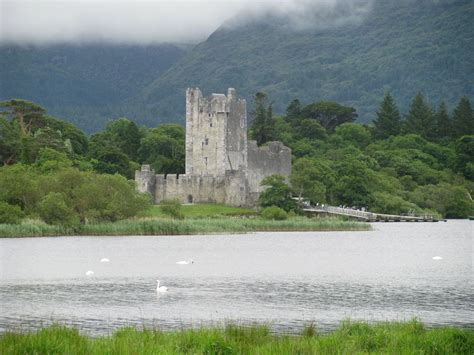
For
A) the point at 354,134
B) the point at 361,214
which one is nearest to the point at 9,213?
the point at 361,214

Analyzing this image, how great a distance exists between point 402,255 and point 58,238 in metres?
16.2

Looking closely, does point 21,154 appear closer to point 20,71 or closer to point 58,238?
point 58,238

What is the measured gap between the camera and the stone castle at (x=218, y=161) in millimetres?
69688

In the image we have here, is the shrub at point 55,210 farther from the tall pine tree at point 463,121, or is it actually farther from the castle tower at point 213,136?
the tall pine tree at point 463,121

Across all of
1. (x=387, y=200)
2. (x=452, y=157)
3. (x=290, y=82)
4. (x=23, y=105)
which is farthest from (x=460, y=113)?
(x=290, y=82)

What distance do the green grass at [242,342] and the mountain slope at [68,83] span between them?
510 ft

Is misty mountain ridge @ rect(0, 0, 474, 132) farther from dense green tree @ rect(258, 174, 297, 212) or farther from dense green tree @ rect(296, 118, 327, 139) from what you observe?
dense green tree @ rect(258, 174, 297, 212)

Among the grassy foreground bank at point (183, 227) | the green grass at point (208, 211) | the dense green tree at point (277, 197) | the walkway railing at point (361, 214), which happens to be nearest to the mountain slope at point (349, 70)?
the walkway railing at point (361, 214)

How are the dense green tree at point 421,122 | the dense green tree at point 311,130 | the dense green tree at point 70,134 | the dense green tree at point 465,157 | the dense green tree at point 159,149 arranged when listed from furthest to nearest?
1. the dense green tree at point 421,122
2. the dense green tree at point 311,130
3. the dense green tree at point 465,157
4. the dense green tree at point 159,149
5. the dense green tree at point 70,134

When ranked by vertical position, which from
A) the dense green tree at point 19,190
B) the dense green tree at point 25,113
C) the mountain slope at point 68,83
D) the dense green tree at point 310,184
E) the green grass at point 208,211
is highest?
the mountain slope at point 68,83

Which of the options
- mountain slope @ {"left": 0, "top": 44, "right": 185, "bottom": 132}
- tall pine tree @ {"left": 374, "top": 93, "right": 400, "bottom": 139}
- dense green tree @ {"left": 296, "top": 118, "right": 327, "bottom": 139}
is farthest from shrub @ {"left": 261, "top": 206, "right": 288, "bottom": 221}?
mountain slope @ {"left": 0, "top": 44, "right": 185, "bottom": 132}

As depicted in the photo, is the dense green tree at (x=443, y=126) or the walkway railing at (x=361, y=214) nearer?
the walkway railing at (x=361, y=214)

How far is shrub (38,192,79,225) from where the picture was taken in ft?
152

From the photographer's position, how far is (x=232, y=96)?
7550 cm
